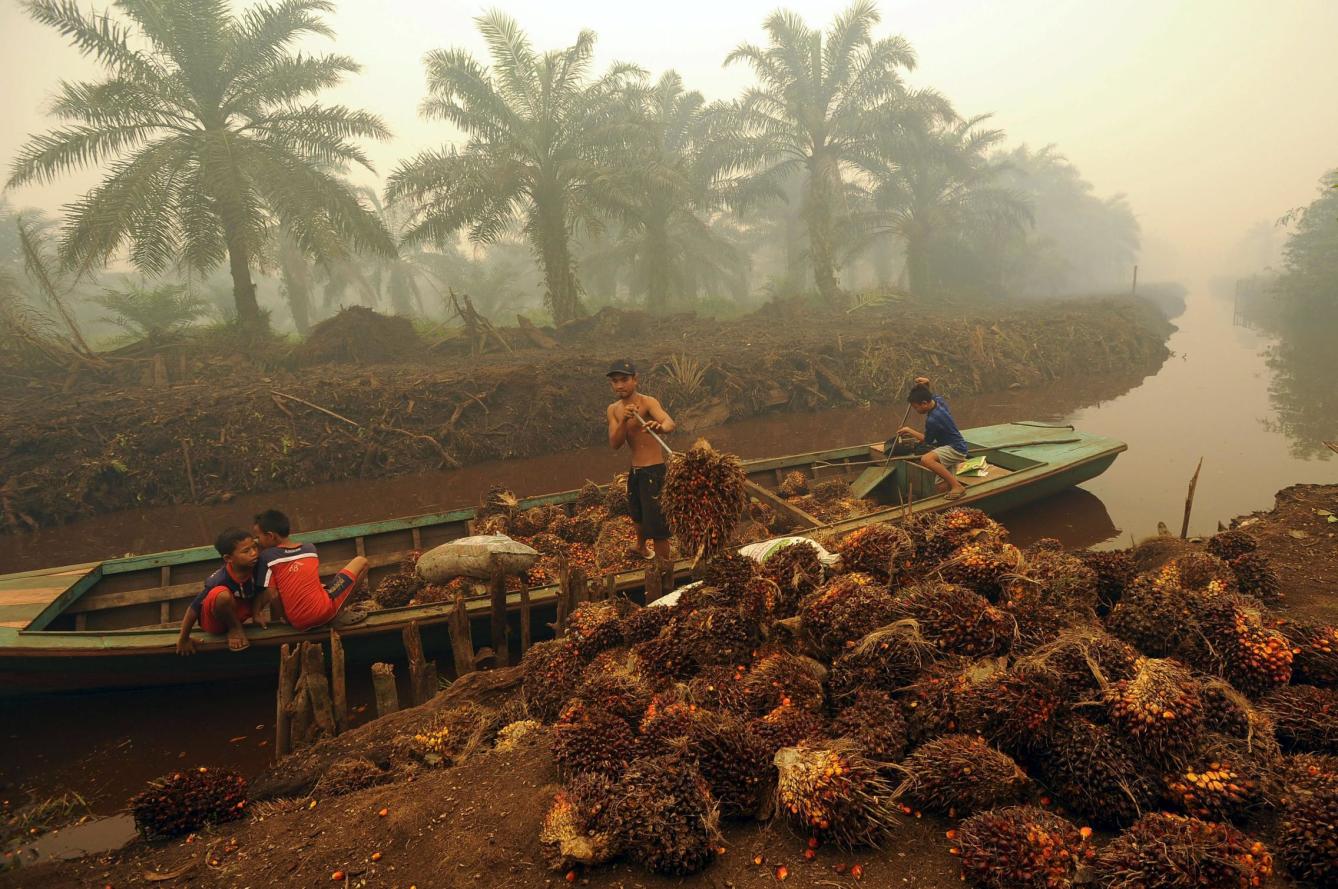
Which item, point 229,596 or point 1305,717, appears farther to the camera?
point 229,596

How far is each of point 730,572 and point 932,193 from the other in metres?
31.4

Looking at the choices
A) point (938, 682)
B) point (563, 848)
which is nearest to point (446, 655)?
point (563, 848)

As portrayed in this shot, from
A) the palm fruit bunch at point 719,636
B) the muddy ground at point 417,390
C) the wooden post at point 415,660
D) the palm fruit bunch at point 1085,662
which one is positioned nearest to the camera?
the palm fruit bunch at point 1085,662

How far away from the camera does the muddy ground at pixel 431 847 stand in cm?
274

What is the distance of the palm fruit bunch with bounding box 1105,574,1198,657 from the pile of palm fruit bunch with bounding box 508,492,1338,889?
0.4 inches

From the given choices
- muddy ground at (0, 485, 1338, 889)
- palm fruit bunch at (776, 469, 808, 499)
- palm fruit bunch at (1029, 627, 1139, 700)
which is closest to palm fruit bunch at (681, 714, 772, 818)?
muddy ground at (0, 485, 1338, 889)

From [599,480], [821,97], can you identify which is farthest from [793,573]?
[821,97]

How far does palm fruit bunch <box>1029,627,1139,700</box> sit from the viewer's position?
10.1 ft

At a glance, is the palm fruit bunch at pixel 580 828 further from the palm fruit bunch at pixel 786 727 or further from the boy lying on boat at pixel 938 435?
the boy lying on boat at pixel 938 435

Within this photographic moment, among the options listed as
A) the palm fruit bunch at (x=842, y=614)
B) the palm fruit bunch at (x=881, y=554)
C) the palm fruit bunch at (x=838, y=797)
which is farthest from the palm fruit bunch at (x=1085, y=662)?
the palm fruit bunch at (x=881, y=554)

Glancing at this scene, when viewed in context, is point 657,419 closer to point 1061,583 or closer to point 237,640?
point 1061,583

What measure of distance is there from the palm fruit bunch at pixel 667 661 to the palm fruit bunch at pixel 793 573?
56 cm

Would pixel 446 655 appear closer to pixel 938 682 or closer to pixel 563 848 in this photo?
pixel 563 848

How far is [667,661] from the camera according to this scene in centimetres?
386
